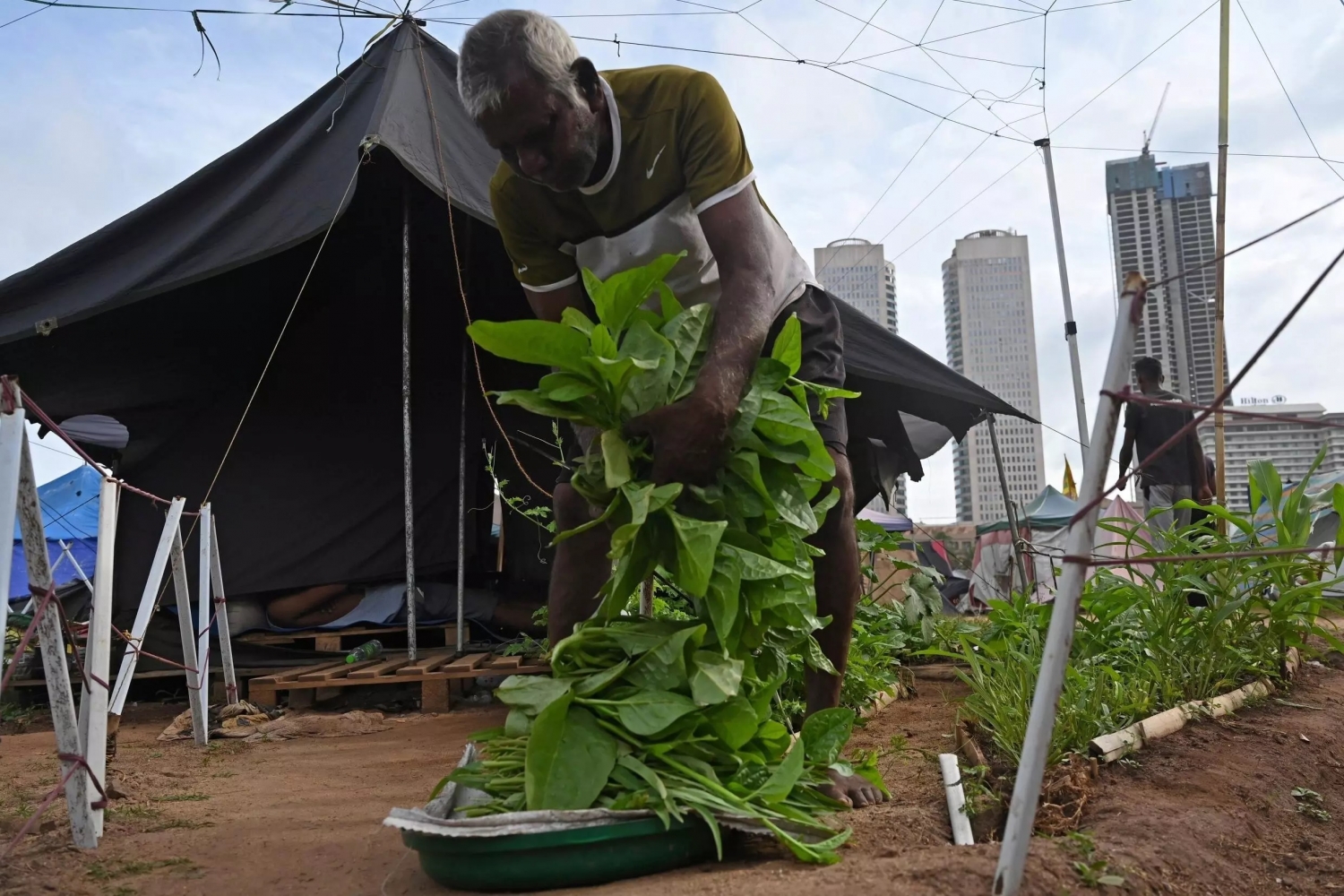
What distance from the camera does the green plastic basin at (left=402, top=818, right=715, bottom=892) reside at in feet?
4.20

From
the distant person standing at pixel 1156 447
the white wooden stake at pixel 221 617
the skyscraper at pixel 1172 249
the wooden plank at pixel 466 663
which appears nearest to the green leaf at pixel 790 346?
the white wooden stake at pixel 221 617

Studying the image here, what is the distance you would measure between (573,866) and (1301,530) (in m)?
2.21

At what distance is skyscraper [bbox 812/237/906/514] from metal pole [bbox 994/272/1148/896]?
13514 mm

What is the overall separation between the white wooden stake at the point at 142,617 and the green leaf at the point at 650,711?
1.54m

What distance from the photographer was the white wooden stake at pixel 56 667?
1618 mm

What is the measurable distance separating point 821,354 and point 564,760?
1106 mm

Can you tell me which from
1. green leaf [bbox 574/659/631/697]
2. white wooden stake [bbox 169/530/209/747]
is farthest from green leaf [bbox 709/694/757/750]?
white wooden stake [bbox 169/530/209/747]

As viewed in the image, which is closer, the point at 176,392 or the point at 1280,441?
the point at 1280,441

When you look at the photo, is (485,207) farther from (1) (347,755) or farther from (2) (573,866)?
(2) (573,866)

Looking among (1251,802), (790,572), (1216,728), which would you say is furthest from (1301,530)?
(790,572)

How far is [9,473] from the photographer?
149 centimetres

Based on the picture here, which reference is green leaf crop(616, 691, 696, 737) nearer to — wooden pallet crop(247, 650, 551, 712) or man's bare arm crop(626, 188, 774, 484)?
man's bare arm crop(626, 188, 774, 484)

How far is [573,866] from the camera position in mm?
1296

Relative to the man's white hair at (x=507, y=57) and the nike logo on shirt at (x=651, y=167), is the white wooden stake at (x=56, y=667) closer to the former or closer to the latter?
the man's white hair at (x=507, y=57)
